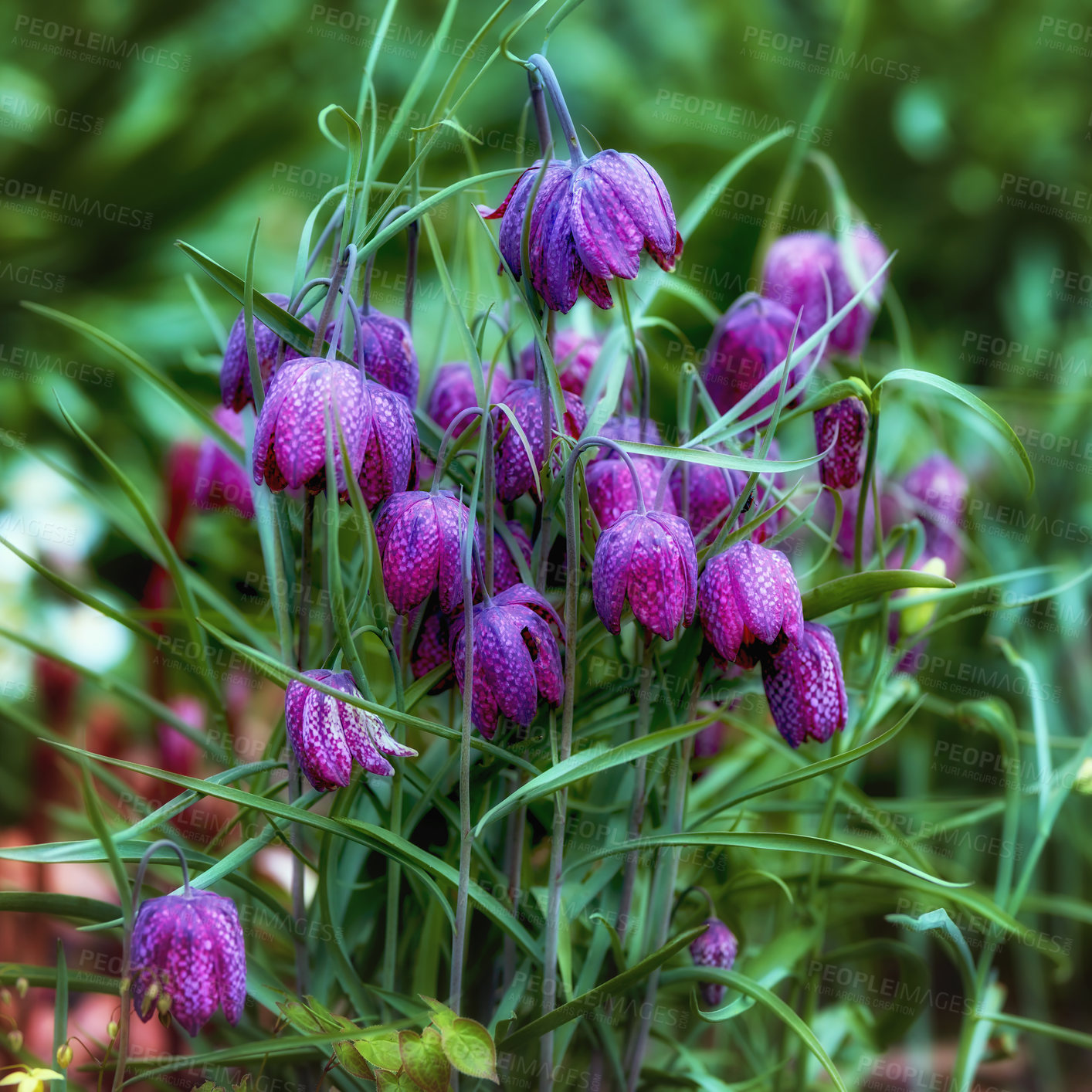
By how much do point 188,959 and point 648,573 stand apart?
13.3 inches

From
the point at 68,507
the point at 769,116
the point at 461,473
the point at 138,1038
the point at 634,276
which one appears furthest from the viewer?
the point at 769,116

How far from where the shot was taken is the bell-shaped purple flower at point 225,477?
90 centimetres

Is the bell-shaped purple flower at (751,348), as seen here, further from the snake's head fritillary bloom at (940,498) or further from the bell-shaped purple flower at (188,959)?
the bell-shaped purple flower at (188,959)

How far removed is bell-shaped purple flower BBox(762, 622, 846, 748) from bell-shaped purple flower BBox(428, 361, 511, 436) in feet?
0.87

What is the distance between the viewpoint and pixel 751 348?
82cm

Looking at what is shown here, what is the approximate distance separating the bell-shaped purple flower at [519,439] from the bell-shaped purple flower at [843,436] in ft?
0.59

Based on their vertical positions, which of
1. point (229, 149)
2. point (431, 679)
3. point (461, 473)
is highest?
point (229, 149)

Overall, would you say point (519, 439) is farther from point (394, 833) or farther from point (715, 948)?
point (715, 948)

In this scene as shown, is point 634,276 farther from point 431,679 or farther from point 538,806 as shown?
point 538,806

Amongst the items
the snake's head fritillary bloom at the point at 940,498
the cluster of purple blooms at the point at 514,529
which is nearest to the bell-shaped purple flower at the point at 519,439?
the cluster of purple blooms at the point at 514,529

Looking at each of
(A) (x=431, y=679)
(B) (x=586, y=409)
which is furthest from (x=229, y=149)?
(A) (x=431, y=679)

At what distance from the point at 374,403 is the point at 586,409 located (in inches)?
8.1

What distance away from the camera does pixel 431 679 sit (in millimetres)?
691

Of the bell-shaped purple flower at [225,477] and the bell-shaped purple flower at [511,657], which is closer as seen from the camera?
the bell-shaped purple flower at [511,657]
